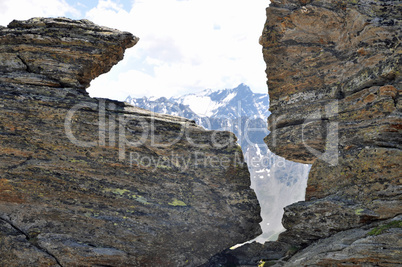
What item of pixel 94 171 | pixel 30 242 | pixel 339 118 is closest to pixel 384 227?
pixel 339 118

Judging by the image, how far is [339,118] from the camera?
26266 millimetres

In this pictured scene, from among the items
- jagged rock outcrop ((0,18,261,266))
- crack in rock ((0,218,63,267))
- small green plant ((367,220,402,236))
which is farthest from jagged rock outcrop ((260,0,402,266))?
crack in rock ((0,218,63,267))

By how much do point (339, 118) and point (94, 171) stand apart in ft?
75.7

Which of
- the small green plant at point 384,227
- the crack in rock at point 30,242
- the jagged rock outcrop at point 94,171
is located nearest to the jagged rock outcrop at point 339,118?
the small green plant at point 384,227

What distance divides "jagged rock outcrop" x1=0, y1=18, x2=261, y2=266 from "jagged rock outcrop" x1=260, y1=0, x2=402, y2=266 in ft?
21.0

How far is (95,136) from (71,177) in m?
4.14

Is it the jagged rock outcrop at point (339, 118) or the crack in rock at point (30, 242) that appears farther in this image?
the crack in rock at point (30, 242)

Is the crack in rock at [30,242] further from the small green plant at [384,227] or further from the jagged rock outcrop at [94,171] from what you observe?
the small green plant at [384,227]

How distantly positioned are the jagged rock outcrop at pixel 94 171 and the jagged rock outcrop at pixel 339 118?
6404mm

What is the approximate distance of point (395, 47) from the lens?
23.9 m

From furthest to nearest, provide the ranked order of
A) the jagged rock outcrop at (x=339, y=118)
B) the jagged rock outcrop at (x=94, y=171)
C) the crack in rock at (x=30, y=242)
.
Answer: the jagged rock outcrop at (x=94, y=171), the crack in rock at (x=30, y=242), the jagged rock outcrop at (x=339, y=118)

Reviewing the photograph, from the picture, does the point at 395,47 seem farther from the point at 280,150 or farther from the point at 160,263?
the point at 160,263

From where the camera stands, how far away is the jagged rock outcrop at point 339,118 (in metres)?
21.1

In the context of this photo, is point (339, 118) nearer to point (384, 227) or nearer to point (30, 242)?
point (384, 227)
